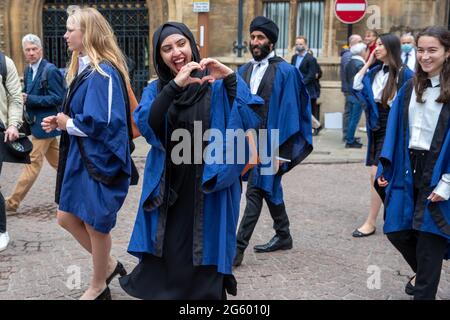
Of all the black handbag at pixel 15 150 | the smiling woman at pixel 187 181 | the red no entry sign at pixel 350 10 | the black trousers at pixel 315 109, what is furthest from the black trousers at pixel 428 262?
the red no entry sign at pixel 350 10

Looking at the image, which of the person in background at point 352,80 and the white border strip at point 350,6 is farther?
the white border strip at point 350,6

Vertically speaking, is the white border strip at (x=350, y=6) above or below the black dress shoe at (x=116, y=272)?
A: above

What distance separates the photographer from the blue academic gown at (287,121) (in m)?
5.07

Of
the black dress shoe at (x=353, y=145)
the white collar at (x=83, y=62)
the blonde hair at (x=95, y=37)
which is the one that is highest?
the blonde hair at (x=95, y=37)

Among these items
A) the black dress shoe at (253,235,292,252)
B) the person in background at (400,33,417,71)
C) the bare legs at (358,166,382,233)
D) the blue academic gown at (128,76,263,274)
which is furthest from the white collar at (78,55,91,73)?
the person in background at (400,33,417,71)

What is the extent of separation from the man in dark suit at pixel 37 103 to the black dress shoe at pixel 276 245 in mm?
2843

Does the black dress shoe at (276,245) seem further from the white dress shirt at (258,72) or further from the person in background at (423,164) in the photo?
the person in background at (423,164)

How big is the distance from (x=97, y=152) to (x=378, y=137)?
3148 mm

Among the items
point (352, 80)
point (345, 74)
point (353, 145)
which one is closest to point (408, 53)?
point (352, 80)

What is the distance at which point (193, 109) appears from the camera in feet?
11.2

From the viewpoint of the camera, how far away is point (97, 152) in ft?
12.6

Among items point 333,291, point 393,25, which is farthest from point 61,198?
point 393,25

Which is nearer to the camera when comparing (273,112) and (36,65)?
(273,112)

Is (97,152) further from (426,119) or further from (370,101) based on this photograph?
(370,101)
